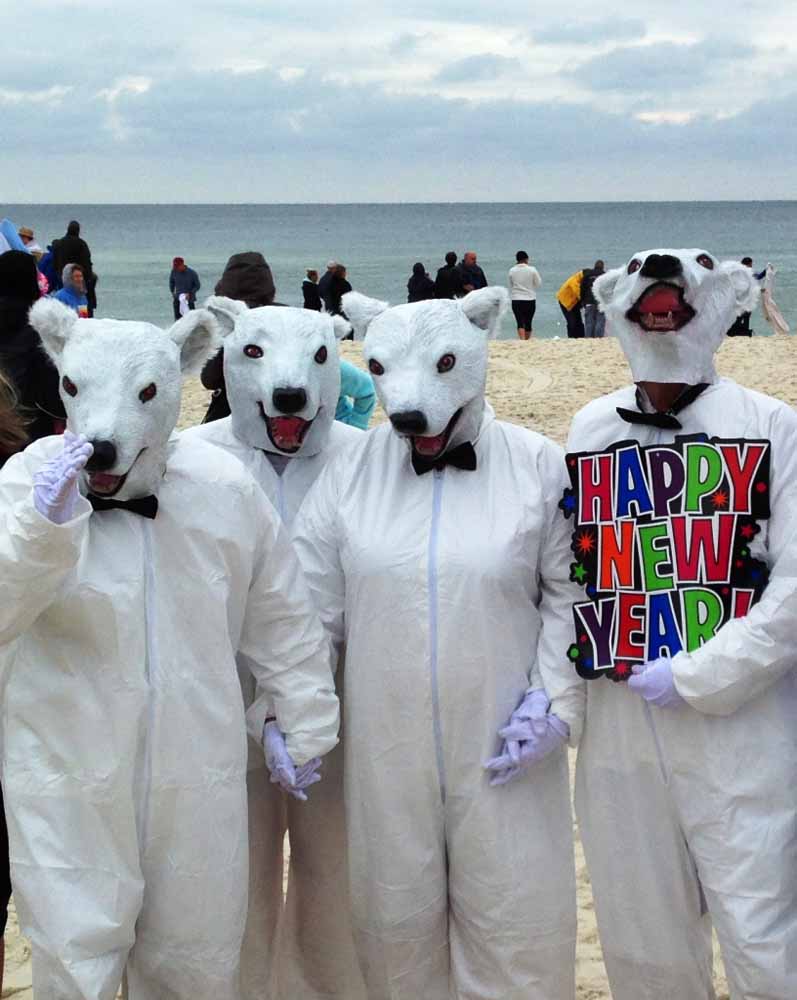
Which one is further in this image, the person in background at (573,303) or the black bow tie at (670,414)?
the person in background at (573,303)

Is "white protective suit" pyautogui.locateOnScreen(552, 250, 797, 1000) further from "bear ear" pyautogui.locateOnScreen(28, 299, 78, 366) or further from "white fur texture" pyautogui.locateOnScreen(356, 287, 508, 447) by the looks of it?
"bear ear" pyautogui.locateOnScreen(28, 299, 78, 366)

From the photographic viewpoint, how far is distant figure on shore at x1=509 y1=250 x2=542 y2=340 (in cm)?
1655

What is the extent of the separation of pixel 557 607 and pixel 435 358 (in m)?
Answer: 0.64

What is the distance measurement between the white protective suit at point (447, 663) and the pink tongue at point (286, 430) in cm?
17

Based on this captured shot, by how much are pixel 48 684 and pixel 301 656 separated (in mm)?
570

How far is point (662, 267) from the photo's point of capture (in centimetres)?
307

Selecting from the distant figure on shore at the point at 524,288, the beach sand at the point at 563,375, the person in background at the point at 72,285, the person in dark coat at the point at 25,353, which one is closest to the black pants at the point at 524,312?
the distant figure on shore at the point at 524,288

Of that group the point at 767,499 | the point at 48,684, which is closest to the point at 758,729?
the point at 767,499

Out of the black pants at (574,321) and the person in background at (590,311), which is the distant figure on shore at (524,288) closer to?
the black pants at (574,321)

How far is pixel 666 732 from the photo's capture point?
3043 millimetres

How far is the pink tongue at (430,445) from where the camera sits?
3213 millimetres

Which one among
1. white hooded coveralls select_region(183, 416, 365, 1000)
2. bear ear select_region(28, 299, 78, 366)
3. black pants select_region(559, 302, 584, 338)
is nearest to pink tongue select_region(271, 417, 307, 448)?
white hooded coveralls select_region(183, 416, 365, 1000)

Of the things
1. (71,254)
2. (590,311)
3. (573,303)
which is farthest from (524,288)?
(71,254)

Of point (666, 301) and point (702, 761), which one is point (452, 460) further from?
point (702, 761)
